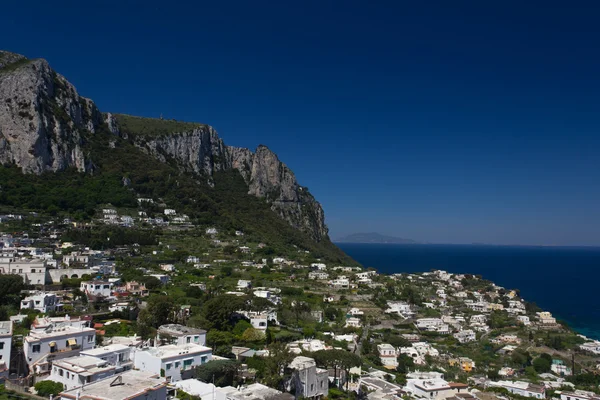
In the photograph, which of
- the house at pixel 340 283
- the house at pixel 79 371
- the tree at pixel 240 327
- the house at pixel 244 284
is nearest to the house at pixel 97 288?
the tree at pixel 240 327

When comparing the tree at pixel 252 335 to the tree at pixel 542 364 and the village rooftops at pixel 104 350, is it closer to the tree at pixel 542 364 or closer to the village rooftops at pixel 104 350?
the village rooftops at pixel 104 350

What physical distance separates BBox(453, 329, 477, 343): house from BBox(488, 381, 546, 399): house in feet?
44.2

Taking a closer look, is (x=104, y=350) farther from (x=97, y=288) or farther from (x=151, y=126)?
(x=151, y=126)

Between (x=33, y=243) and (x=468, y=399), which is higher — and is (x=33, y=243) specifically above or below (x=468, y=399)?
above

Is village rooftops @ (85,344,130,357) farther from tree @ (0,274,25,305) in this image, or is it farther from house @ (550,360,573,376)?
house @ (550,360,573,376)

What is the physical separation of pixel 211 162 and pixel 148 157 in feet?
93.2

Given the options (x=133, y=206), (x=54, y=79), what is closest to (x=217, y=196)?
(x=133, y=206)

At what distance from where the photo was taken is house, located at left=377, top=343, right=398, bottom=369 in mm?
35878

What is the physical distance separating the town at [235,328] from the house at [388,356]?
0.10 meters

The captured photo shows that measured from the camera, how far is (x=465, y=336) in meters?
47.3

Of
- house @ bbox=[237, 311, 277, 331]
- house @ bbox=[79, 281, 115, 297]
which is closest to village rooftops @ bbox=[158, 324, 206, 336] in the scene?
house @ bbox=[237, 311, 277, 331]

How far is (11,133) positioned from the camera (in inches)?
3009

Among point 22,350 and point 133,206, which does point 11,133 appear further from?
point 22,350

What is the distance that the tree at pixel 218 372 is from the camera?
21.7 metres
